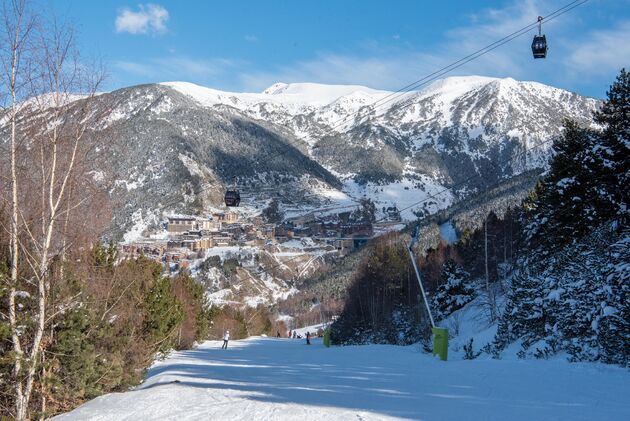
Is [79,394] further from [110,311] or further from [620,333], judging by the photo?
[620,333]

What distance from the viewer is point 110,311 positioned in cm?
1227

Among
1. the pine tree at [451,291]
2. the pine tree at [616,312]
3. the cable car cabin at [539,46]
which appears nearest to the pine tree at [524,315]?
the pine tree at [616,312]

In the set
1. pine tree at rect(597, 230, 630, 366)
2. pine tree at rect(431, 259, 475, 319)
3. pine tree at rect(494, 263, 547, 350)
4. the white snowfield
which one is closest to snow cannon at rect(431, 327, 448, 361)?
pine tree at rect(494, 263, 547, 350)

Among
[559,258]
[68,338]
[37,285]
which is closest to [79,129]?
[37,285]

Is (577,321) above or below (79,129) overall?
→ below

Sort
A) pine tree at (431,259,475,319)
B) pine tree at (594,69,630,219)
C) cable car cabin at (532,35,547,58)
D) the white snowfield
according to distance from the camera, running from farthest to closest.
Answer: pine tree at (431,259,475,319) < pine tree at (594,69,630,219) < cable car cabin at (532,35,547,58) < the white snowfield

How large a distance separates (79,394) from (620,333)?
36.4ft

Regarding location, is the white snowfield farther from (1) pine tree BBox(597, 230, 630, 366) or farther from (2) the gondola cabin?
(2) the gondola cabin

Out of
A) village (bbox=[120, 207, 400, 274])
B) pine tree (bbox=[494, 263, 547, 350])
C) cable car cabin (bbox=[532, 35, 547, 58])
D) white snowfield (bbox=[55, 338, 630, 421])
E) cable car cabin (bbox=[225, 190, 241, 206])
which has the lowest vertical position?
white snowfield (bbox=[55, 338, 630, 421])

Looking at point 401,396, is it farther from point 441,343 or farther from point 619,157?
point 619,157

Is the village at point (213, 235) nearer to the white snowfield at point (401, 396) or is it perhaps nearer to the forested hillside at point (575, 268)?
the forested hillside at point (575, 268)

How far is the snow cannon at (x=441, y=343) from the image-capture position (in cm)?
1684

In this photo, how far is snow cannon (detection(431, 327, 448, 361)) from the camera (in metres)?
16.8

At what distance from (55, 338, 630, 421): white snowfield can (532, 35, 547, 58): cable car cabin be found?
25.0 feet
